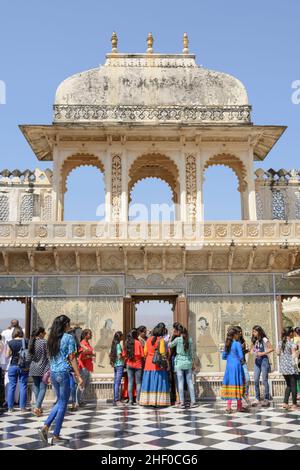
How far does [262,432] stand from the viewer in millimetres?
6492

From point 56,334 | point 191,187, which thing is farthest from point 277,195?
point 56,334

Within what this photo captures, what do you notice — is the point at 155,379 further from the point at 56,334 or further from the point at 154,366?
the point at 56,334

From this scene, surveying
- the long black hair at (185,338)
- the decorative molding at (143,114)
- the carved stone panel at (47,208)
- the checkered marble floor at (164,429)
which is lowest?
the checkered marble floor at (164,429)

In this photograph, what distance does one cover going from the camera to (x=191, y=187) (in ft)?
43.4

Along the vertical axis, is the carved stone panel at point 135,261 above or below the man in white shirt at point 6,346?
above

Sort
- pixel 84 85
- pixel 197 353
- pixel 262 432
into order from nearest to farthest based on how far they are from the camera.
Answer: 1. pixel 262 432
2. pixel 197 353
3. pixel 84 85

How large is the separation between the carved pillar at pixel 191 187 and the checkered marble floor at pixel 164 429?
18.0 feet

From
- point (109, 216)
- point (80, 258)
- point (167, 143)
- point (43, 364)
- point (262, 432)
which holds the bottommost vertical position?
point (262, 432)

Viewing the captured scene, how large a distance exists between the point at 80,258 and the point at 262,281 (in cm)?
434

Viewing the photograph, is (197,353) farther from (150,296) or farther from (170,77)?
(170,77)

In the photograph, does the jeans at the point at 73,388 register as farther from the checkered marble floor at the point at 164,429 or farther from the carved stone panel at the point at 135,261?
the carved stone panel at the point at 135,261

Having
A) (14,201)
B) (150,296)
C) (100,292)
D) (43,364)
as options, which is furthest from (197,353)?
(14,201)

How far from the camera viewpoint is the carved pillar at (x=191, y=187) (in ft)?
42.9

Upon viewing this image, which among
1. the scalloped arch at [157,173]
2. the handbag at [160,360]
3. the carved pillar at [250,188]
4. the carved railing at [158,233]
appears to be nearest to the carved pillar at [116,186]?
the carved railing at [158,233]
